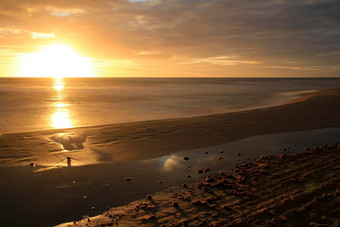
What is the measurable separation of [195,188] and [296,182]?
2.65 m

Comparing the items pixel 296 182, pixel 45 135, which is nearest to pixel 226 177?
pixel 296 182

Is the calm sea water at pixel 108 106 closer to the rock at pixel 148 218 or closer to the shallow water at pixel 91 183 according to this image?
the shallow water at pixel 91 183

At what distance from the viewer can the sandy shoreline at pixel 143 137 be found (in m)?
9.77

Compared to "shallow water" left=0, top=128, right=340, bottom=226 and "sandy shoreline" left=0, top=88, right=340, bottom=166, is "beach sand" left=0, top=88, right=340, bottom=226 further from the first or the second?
"shallow water" left=0, top=128, right=340, bottom=226

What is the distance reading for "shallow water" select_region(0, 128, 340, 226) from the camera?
18.7 ft

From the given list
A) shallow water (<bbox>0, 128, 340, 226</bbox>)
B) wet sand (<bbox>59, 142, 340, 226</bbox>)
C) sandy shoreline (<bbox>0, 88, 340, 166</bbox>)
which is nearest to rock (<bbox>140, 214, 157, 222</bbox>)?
wet sand (<bbox>59, 142, 340, 226</bbox>)

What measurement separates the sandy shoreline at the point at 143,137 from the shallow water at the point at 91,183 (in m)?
0.86

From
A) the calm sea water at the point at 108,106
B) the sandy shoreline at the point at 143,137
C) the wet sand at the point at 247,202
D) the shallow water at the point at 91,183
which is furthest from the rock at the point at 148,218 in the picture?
the calm sea water at the point at 108,106

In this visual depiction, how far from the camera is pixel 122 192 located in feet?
21.9

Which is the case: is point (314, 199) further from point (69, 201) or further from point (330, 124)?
point (330, 124)

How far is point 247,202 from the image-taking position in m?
5.71

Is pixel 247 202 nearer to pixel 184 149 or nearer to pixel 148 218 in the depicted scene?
pixel 148 218

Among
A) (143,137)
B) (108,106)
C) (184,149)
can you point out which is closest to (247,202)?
(184,149)

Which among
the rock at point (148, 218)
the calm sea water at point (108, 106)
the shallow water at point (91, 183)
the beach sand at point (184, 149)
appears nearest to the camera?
the rock at point (148, 218)
